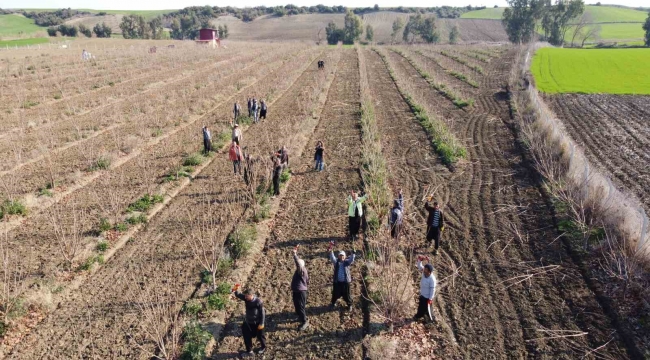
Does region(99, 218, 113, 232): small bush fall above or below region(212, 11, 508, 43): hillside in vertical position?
below

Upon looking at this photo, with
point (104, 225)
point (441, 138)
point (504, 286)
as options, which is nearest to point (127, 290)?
point (104, 225)

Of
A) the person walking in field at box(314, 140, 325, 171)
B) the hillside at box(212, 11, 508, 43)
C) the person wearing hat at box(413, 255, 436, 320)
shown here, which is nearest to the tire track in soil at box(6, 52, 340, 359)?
the person walking in field at box(314, 140, 325, 171)

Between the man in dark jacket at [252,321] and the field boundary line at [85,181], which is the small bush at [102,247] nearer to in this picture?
the field boundary line at [85,181]

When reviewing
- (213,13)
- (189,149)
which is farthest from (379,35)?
(189,149)

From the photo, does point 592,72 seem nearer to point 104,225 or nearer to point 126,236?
point 126,236

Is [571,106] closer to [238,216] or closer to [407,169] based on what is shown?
[407,169]

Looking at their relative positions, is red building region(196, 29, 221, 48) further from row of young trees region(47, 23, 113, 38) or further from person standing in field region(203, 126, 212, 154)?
person standing in field region(203, 126, 212, 154)

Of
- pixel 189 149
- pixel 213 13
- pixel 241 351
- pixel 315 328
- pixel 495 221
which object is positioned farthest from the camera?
pixel 213 13
